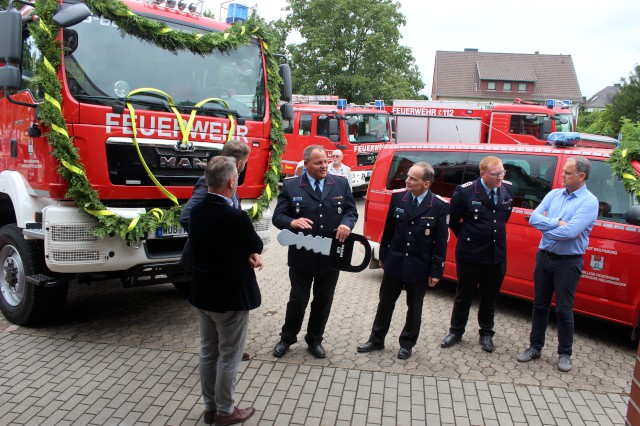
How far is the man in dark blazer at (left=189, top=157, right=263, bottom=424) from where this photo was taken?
10.8 ft

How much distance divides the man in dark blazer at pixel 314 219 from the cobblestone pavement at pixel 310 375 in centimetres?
49

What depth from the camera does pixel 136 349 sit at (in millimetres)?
4941

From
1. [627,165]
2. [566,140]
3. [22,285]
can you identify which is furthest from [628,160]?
→ [22,285]

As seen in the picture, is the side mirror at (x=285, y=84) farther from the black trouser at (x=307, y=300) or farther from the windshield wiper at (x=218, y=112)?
the black trouser at (x=307, y=300)

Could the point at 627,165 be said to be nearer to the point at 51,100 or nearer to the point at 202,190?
the point at 202,190

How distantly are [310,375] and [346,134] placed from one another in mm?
11133

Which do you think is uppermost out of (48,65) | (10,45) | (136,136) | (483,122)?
(483,122)

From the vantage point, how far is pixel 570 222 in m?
4.52

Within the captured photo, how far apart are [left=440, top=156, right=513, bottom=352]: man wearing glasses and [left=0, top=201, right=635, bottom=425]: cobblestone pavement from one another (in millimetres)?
321

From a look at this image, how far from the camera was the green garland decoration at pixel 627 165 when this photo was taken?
16.4ft

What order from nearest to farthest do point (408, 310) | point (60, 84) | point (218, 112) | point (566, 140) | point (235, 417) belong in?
point (235, 417) → point (60, 84) → point (408, 310) → point (218, 112) → point (566, 140)

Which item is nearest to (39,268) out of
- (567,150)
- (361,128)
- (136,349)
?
(136,349)

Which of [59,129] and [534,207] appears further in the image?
[534,207]

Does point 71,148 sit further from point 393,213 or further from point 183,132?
point 393,213
